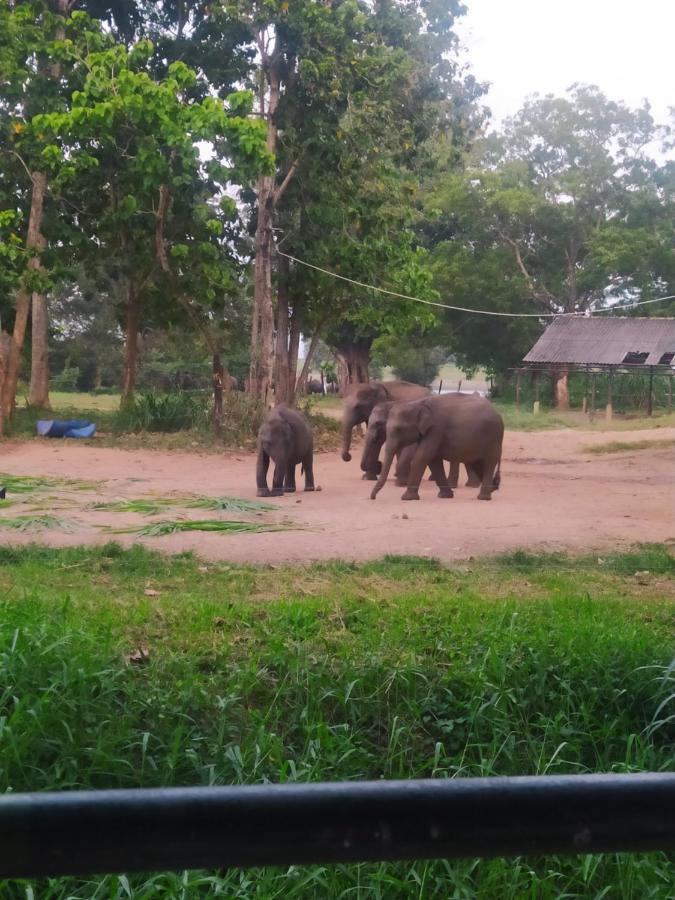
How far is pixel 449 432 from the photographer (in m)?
11.8

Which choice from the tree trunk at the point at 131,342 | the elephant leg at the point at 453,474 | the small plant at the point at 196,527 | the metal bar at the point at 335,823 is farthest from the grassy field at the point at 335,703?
the tree trunk at the point at 131,342

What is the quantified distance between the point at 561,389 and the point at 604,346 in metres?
1.41

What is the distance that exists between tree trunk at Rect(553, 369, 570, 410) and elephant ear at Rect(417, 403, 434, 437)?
565 centimetres

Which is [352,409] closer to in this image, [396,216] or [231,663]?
[396,216]

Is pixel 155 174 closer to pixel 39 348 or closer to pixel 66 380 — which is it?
pixel 39 348

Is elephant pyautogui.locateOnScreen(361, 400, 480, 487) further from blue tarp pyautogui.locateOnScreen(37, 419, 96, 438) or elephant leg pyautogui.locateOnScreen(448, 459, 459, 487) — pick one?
blue tarp pyautogui.locateOnScreen(37, 419, 96, 438)

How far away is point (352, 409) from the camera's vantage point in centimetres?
1502

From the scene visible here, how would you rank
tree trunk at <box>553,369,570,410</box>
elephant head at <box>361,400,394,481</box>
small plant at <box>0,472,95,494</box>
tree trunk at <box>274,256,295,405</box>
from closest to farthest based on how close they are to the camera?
1. small plant at <box>0,472,95,494</box>
2. elephant head at <box>361,400,394,481</box>
3. tree trunk at <box>553,369,570,410</box>
4. tree trunk at <box>274,256,295,405</box>

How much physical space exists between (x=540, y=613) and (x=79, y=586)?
8.34 ft

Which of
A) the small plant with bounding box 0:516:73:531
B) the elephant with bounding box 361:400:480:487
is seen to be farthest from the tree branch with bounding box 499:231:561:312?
the small plant with bounding box 0:516:73:531

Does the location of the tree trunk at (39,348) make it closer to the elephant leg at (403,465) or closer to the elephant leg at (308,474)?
the elephant leg at (308,474)

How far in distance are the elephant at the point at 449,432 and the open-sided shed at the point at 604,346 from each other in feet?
14.5

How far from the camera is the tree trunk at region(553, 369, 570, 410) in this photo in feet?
55.9

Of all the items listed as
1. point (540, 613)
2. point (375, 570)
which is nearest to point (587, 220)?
point (375, 570)
